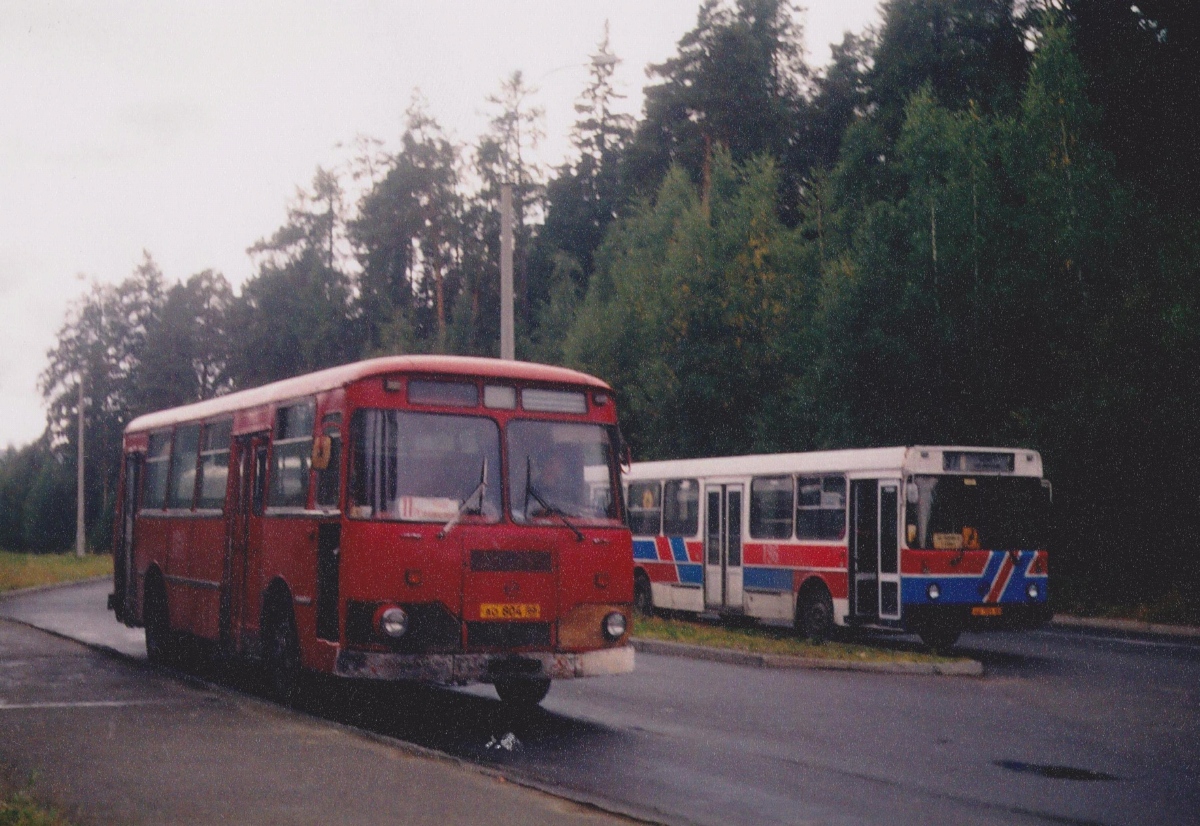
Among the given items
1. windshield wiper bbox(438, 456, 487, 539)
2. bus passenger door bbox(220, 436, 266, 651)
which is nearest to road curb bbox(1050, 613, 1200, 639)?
bus passenger door bbox(220, 436, 266, 651)

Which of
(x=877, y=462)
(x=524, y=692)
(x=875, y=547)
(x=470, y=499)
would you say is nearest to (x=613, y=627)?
(x=470, y=499)

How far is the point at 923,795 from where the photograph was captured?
32.0 feet

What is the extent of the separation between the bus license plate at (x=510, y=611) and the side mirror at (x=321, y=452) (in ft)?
5.81

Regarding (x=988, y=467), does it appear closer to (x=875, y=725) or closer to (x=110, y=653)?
(x=875, y=725)

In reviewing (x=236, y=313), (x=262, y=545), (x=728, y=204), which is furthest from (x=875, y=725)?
(x=236, y=313)

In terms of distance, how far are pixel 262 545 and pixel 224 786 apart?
5.71 m

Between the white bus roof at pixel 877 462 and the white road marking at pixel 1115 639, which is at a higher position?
the white bus roof at pixel 877 462

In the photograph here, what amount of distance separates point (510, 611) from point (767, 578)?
38.9 ft

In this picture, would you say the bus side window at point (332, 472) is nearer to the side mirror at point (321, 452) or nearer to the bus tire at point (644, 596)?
the side mirror at point (321, 452)

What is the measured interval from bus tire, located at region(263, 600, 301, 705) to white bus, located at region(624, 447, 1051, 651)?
9.55m

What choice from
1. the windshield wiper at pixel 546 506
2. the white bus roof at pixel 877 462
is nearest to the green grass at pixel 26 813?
the windshield wiper at pixel 546 506

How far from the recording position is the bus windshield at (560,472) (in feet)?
42.1

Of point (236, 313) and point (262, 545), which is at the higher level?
point (236, 313)

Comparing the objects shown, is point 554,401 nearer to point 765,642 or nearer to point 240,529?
point 240,529
